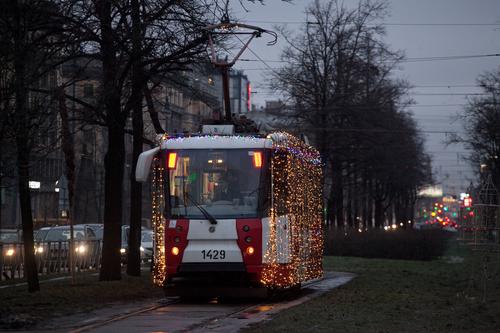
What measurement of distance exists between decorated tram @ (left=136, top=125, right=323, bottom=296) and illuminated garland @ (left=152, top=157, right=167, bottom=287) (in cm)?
2

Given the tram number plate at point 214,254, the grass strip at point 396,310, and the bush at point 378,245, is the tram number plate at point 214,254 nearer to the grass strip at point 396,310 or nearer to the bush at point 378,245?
the grass strip at point 396,310

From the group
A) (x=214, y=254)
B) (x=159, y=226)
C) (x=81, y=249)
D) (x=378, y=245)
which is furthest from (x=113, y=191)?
(x=378, y=245)

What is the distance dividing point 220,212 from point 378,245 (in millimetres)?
35014

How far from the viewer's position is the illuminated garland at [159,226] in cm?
1919

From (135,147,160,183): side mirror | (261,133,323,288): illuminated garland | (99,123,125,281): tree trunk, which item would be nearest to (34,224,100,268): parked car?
(99,123,125,281): tree trunk

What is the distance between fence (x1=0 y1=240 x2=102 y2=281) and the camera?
28875 mm

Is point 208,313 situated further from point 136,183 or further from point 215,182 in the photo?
point 136,183

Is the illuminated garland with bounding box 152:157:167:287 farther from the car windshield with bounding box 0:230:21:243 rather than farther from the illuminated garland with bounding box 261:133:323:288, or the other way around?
the car windshield with bounding box 0:230:21:243

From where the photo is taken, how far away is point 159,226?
762 inches

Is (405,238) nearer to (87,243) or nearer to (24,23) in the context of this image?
(87,243)

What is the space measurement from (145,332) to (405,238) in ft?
132

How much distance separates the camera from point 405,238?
175 ft

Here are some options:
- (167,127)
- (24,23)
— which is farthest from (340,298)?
(167,127)

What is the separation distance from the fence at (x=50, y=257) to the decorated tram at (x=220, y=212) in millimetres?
8884
